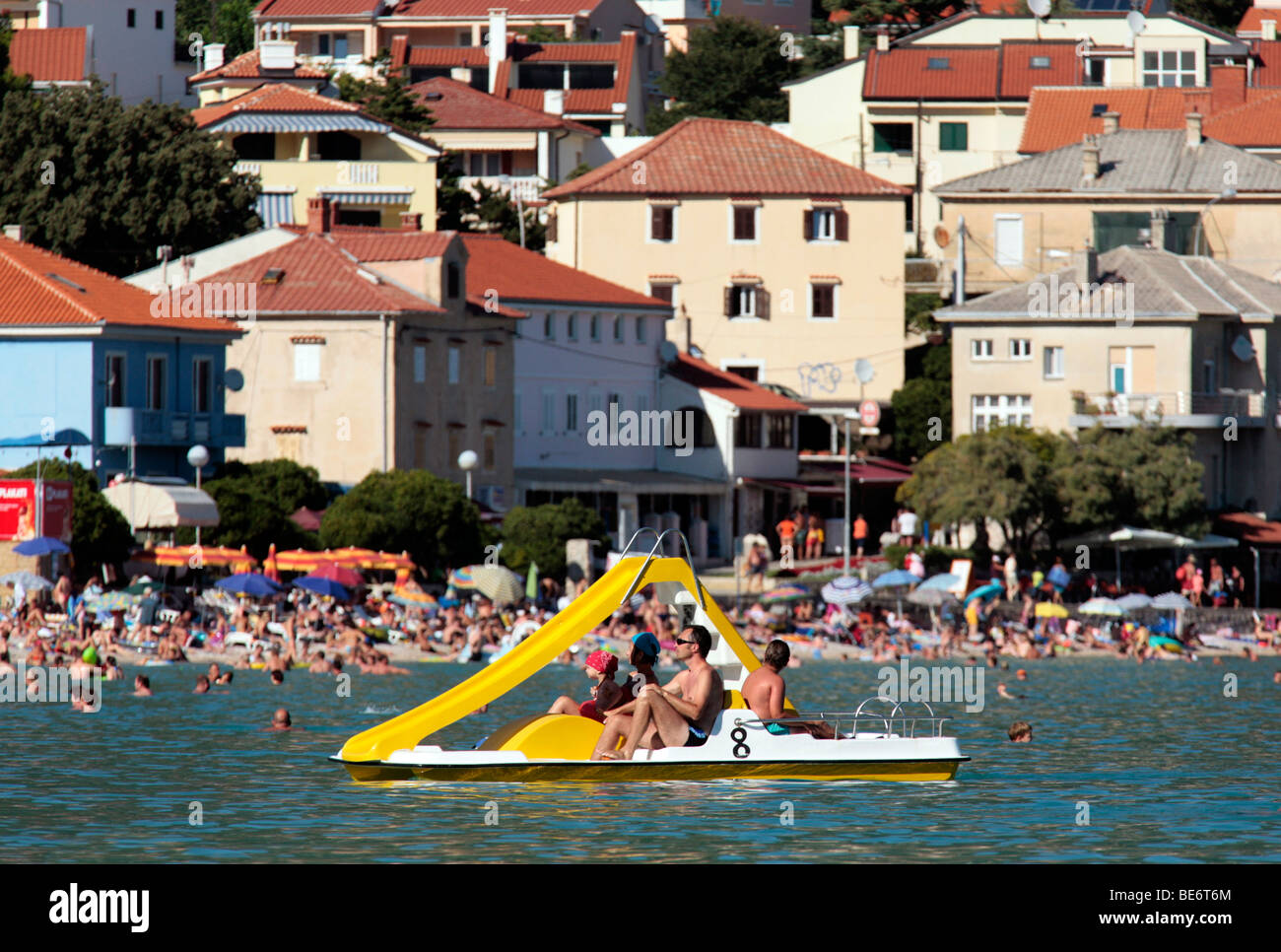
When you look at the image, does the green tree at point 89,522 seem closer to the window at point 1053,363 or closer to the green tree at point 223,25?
the window at point 1053,363

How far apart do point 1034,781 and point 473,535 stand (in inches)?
1364

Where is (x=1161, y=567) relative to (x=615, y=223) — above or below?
below

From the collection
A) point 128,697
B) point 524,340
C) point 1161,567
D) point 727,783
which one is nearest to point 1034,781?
point 727,783

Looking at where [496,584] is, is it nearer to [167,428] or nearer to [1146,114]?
[167,428]

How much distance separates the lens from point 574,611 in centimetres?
2720

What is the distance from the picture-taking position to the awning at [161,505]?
192 ft

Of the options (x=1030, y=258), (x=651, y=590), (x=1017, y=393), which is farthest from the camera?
(x=1030, y=258)

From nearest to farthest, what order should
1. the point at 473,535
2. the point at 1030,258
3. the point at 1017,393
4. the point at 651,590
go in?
the point at 473,535 → the point at 651,590 → the point at 1017,393 → the point at 1030,258

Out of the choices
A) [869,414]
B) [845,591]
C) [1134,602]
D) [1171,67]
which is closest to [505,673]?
[845,591]

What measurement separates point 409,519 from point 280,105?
34.2m

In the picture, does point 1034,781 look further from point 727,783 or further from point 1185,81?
point 1185,81

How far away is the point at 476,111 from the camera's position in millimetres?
104562

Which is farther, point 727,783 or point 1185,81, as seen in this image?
point 1185,81

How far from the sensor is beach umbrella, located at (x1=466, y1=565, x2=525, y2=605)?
61.6 metres
